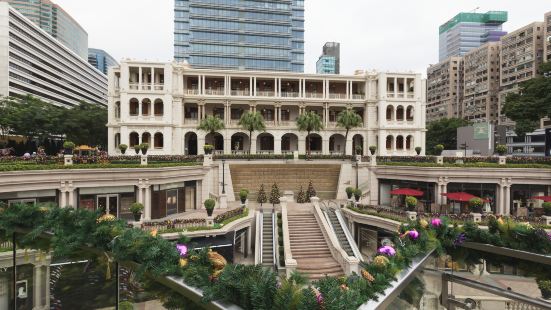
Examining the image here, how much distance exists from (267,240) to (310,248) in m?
3.37

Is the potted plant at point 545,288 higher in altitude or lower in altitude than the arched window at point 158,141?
lower

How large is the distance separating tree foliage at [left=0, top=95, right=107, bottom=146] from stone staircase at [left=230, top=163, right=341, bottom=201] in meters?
33.1

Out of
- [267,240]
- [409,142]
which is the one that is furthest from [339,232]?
[409,142]

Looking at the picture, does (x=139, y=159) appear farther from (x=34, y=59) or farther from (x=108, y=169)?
(x=34, y=59)

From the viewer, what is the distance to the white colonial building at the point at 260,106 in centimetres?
4353

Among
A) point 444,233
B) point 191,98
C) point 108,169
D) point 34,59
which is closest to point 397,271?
point 444,233

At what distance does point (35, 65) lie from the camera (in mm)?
76375

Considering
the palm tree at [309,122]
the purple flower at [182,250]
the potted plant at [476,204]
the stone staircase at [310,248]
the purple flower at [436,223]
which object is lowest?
the stone staircase at [310,248]

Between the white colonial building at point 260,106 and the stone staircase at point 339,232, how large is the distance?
23064 mm

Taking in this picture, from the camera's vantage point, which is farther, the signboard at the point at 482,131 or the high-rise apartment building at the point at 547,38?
the high-rise apartment building at the point at 547,38

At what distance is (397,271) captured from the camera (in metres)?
4.04

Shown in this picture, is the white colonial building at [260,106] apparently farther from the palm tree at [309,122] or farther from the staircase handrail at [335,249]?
the staircase handrail at [335,249]

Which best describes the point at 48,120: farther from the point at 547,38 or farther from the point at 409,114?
the point at 547,38

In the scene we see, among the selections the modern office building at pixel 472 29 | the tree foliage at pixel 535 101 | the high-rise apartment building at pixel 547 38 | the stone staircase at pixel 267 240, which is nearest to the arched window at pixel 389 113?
the tree foliage at pixel 535 101
